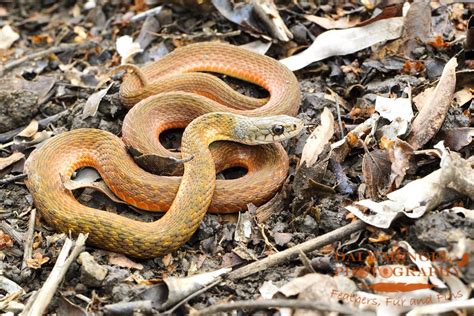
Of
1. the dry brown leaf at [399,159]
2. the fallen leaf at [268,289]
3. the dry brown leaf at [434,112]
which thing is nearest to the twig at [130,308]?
the fallen leaf at [268,289]

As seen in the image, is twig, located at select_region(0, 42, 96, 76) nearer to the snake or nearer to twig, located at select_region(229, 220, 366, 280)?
the snake

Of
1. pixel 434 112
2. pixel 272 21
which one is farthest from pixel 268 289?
pixel 272 21

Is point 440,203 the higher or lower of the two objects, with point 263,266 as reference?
higher

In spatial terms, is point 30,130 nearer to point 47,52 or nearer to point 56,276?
point 47,52

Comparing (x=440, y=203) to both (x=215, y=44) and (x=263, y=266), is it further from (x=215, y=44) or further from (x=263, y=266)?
(x=215, y=44)

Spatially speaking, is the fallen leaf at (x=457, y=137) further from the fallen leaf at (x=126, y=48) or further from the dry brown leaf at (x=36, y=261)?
the fallen leaf at (x=126, y=48)

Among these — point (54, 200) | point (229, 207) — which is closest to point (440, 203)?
point (229, 207)
